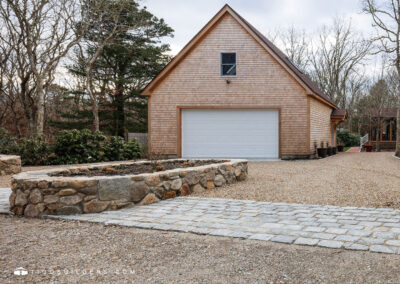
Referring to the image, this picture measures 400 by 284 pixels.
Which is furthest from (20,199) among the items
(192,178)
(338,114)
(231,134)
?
(338,114)

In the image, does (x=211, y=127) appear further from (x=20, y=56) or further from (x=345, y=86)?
(x=345, y=86)

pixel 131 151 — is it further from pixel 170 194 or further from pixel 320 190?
pixel 320 190

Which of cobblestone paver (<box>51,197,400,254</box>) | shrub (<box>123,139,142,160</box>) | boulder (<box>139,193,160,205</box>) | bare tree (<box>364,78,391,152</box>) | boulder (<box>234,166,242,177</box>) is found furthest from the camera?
bare tree (<box>364,78,391,152</box>)

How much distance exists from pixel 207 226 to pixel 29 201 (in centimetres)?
281

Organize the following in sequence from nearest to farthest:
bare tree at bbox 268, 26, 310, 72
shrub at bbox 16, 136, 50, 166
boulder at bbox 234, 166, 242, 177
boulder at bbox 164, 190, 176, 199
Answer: boulder at bbox 164, 190, 176, 199, boulder at bbox 234, 166, 242, 177, shrub at bbox 16, 136, 50, 166, bare tree at bbox 268, 26, 310, 72

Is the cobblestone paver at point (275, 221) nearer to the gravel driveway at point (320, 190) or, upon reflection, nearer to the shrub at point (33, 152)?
the gravel driveway at point (320, 190)

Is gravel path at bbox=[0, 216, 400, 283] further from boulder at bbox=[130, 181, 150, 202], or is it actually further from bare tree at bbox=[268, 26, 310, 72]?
bare tree at bbox=[268, 26, 310, 72]

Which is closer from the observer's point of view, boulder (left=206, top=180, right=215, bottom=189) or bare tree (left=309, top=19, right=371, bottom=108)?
boulder (left=206, top=180, right=215, bottom=189)

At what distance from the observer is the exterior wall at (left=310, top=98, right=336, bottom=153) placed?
617 inches

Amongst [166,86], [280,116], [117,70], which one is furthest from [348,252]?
[117,70]

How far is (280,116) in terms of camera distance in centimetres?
1511

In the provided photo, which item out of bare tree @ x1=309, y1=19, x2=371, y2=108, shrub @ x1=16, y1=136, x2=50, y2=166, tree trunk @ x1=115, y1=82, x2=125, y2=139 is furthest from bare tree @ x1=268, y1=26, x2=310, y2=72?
shrub @ x1=16, y1=136, x2=50, y2=166

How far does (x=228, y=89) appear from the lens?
1538 cm

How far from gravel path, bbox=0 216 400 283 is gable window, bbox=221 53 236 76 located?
40.0 ft
